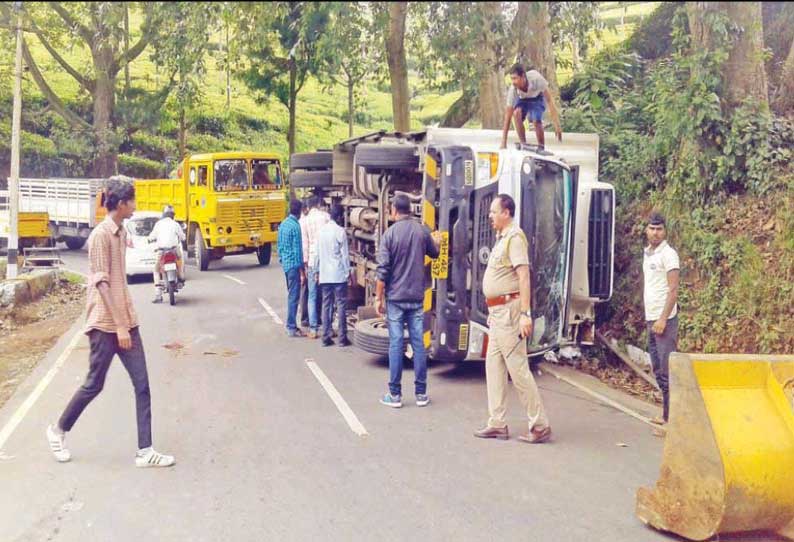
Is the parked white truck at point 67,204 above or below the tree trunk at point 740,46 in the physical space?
below

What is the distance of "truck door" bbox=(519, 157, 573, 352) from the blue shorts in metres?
1.21

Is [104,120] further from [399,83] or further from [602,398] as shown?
[602,398]

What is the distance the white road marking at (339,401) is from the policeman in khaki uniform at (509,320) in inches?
46.8

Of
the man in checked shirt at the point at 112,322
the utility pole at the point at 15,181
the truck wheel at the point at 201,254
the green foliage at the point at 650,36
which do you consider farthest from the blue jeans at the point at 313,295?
the truck wheel at the point at 201,254

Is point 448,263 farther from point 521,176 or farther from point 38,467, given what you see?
point 38,467

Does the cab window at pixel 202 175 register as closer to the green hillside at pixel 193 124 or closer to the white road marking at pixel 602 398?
the green hillside at pixel 193 124

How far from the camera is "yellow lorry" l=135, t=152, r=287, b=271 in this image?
21391 mm

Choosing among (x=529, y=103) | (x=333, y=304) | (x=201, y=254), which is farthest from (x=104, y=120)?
(x=529, y=103)

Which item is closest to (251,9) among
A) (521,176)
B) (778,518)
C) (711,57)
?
(521,176)

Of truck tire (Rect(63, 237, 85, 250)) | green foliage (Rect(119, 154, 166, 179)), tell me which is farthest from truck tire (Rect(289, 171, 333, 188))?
green foliage (Rect(119, 154, 166, 179))

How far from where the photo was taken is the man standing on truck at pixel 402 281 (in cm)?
835

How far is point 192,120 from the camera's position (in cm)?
4172

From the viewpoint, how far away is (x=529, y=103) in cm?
1038

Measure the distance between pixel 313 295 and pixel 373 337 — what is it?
2185mm
